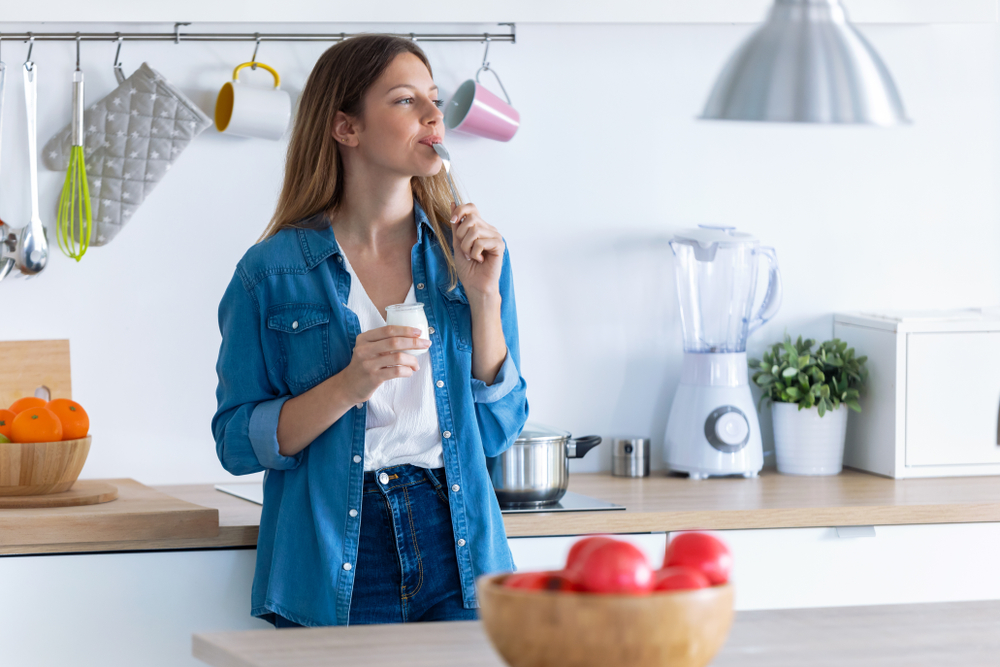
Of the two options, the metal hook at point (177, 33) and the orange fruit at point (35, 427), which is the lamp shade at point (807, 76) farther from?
the metal hook at point (177, 33)

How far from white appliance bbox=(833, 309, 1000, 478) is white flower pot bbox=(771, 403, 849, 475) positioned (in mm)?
87

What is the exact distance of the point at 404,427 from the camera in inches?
57.6

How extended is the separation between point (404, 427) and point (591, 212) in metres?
0.96

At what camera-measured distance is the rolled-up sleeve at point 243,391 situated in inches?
57.7

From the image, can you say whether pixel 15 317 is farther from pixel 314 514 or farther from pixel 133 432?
pixel 314 514

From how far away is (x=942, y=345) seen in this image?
2.14 metres

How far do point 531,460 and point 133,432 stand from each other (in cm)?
80

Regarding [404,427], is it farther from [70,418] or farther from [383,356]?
[70,418]

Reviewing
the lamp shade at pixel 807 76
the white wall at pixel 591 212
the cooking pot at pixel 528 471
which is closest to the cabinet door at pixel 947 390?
the white wall at pixel 591 212

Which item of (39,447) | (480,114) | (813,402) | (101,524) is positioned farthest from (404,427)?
(813,402)

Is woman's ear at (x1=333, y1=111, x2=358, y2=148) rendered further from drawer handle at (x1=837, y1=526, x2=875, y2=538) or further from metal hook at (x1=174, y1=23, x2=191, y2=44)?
drawer handle at (x1=837, y1=526, x2=875, y2=538)

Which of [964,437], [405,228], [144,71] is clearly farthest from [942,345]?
[144,71]

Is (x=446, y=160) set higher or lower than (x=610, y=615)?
higher

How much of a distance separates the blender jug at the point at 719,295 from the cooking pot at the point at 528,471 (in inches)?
20.3
